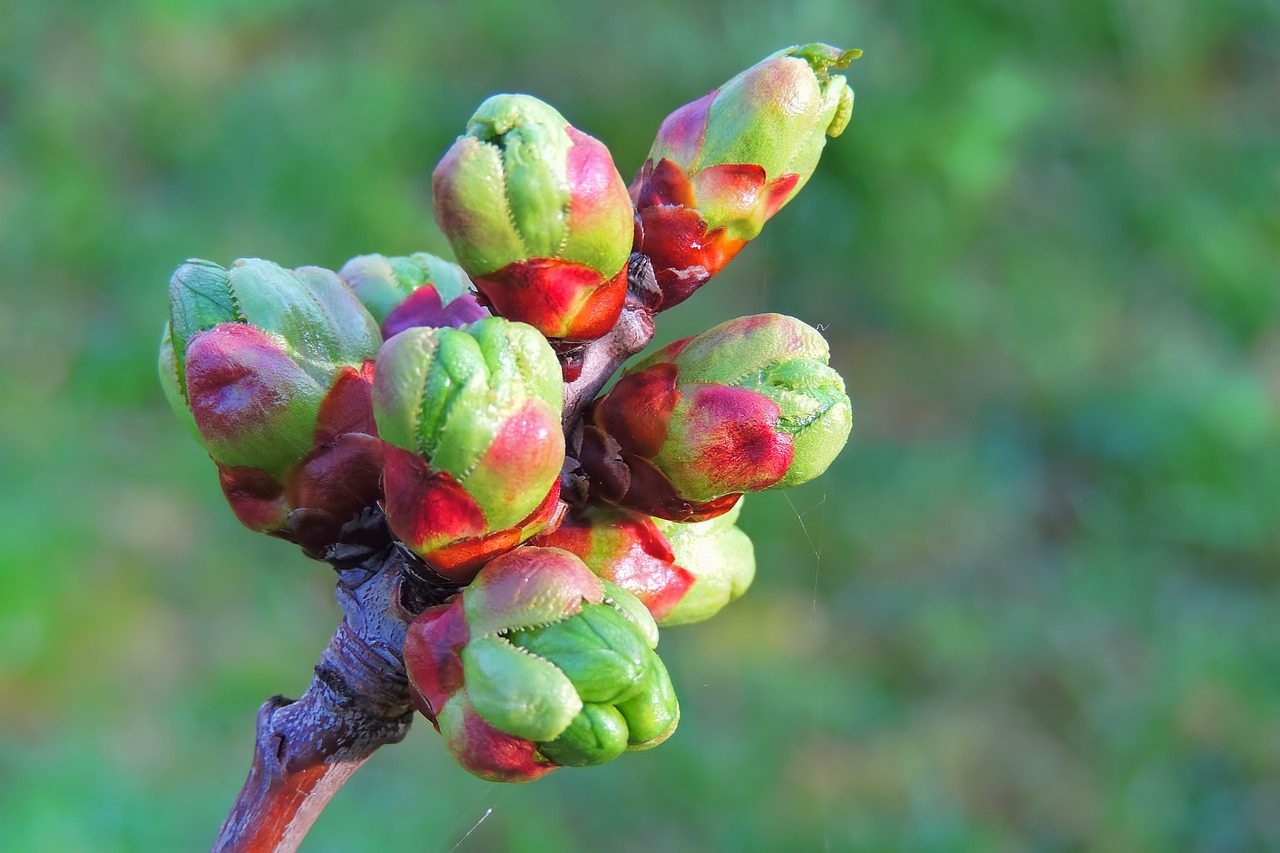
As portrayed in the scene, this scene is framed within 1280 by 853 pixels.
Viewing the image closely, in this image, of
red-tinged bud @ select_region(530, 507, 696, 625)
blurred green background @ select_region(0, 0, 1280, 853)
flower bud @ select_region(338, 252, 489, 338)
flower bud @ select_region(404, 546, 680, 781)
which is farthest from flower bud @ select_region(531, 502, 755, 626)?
blurred green background @ select_region(0, 0, 1280, 853)

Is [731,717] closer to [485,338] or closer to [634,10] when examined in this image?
[634,10]

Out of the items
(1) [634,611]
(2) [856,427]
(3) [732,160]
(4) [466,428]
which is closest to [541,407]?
(4) [466,428]

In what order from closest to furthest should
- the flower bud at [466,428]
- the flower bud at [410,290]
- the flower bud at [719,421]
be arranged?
the flower bud at [466,428]
the flower bud at [719,421]
the flower bud at [410,290]

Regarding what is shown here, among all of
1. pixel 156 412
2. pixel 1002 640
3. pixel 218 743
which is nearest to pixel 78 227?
pixel 156 412

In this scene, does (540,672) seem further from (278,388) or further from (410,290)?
(410,290)

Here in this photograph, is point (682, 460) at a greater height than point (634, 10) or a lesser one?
greater

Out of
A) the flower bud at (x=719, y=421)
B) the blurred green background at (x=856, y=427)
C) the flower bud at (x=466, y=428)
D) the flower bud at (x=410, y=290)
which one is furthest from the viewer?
the blurred green background at (x=856, y=427)

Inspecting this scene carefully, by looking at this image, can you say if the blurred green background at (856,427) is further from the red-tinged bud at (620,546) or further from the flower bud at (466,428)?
the flower bud at (466,428)

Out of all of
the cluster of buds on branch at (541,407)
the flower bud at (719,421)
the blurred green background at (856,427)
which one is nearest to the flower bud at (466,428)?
the cluster of buds on branch at (541,407)
